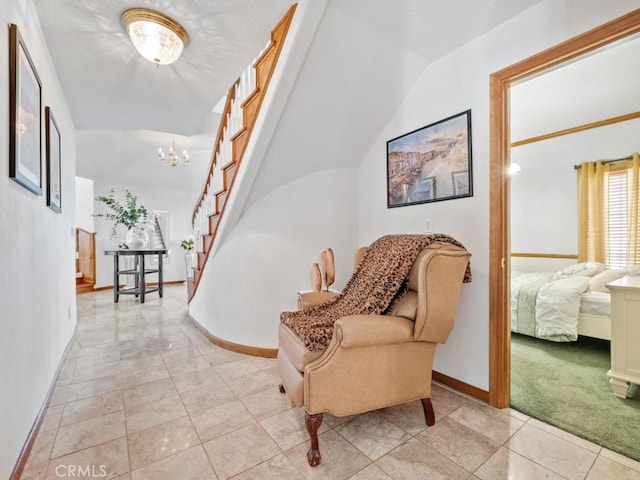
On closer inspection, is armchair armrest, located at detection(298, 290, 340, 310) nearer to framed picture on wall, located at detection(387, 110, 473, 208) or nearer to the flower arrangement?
framed picture on wall, located at detection(387, 110, 473, 208)

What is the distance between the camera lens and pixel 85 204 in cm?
608

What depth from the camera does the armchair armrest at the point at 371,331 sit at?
1.36 meters

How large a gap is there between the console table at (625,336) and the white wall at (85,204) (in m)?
7.95

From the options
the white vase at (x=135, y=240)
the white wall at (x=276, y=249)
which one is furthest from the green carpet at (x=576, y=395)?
the white vase at (x=135, y=240)

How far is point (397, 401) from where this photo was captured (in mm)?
1533

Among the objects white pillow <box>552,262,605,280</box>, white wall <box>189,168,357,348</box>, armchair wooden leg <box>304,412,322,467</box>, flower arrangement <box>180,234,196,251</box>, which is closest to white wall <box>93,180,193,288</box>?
flower arrangement <box>180,234,196,251</box>

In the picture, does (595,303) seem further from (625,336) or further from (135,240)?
(135,240)

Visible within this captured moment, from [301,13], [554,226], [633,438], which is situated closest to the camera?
[633,438]

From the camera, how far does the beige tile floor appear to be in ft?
4.24

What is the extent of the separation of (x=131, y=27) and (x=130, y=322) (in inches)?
128

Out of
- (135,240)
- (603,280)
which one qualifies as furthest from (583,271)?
(135,240)

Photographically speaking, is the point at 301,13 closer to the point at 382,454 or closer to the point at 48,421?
the point at 382,454

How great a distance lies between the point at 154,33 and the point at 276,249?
1.74 metres

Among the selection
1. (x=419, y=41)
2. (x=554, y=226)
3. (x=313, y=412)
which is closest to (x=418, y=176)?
(x=419, y=41)
